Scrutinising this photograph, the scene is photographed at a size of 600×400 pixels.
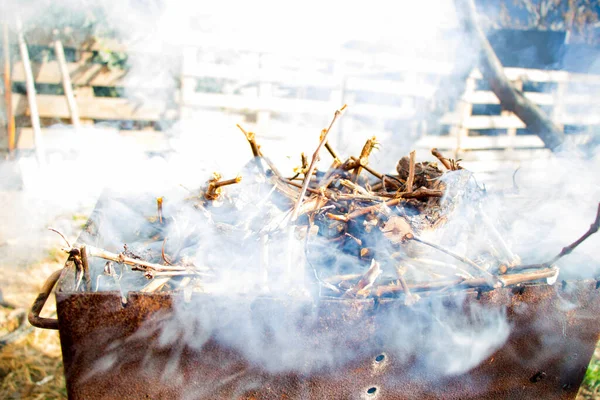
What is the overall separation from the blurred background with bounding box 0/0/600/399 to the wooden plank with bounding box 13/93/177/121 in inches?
0.8

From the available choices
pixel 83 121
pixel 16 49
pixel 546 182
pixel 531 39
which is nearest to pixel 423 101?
pixel 531 39

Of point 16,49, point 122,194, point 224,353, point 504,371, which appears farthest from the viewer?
point 16,49

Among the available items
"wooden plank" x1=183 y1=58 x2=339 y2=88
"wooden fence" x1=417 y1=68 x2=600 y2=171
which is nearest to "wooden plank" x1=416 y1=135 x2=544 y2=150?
"wooden fence" x1=417 y1=68 x2=600 y2=171

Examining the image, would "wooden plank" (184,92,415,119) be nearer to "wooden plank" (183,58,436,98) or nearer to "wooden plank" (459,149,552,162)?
"wooden plank" (183,58,436,98)

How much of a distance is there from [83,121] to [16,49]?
1.24m

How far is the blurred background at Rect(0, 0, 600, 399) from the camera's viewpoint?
6.14 metres

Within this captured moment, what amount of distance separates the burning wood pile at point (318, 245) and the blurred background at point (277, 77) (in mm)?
3576

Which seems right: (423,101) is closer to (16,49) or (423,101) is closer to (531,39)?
(531,39)

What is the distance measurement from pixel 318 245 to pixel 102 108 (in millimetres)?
5620

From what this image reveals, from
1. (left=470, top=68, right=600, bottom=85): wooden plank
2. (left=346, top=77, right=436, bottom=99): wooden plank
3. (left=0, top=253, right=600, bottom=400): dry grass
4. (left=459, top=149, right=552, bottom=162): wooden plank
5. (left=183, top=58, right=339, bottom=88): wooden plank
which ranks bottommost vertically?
(left=0, top=253, right=600, bottom=400): dry grass

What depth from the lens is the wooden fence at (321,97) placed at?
6.52 metres

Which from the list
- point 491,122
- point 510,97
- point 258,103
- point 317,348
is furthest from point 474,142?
point 317,348

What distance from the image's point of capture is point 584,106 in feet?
23.7

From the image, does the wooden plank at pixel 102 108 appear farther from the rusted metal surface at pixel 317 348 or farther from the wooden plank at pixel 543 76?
the rusted metal surface at pixel 317 348
